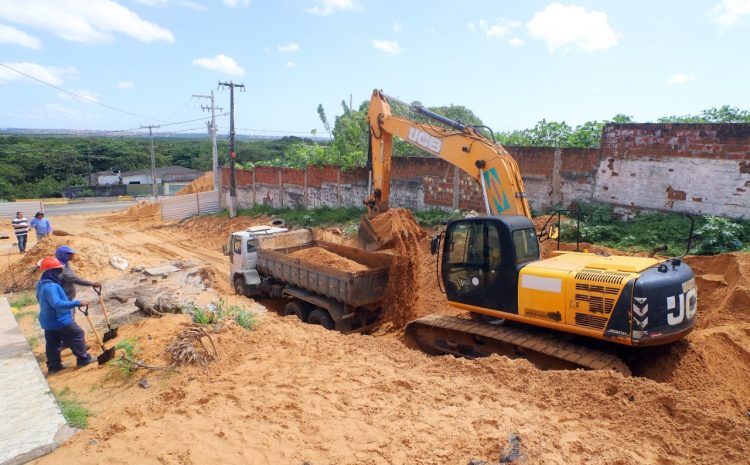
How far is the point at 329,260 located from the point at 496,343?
13.1 feet

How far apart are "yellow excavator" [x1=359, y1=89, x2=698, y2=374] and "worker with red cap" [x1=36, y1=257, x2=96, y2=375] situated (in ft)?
16.0

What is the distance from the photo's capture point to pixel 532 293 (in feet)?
20.6

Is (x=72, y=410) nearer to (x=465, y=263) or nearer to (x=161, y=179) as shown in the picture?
(x=465, y=263)

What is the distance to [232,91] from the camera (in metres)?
27.1

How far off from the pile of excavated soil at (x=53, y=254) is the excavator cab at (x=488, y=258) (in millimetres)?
11283

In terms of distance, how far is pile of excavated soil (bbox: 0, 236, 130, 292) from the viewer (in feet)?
44.1

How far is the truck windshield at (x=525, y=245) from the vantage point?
6.66 m

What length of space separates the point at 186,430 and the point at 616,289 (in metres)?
4.82

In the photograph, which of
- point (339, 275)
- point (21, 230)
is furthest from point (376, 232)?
point (21, 230)

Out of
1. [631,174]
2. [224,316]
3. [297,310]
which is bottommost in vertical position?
[297,310]

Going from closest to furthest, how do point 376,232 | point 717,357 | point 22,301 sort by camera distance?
point 717,357 < point 376,232 < point 22,301

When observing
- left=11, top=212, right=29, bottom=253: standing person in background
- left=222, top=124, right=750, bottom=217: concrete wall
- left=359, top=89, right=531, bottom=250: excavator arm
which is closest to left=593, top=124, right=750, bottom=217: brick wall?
left=222, top=124, right=750, bottom=217: concrete wall

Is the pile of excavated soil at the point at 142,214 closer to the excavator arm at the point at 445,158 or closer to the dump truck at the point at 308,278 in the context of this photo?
the dump truck at the point at 308,278

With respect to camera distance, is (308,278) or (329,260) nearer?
(308,278)
